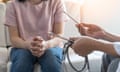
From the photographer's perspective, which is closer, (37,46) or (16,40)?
(37,46)

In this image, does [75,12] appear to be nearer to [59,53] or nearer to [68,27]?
[68,27]

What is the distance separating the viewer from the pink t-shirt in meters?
1.78

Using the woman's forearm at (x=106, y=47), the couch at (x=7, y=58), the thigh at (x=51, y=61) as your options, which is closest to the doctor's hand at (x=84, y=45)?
the woman's forearm at (x=106, y=47)

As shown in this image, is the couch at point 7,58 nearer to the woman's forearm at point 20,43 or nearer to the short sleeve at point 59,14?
the woman's forearm at point 20,43

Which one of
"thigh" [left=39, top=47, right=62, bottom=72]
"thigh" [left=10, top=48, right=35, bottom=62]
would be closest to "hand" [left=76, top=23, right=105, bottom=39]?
"thigh" [left=39, top=47, right=62, bottom=72]

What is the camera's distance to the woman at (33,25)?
1.63 metres

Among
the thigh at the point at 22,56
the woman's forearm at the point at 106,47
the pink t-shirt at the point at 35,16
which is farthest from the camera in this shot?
the pink t-shirt at the point at 35,16

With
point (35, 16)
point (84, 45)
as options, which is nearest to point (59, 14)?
point (35, 16)

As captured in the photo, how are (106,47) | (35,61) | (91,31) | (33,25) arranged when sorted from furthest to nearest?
(33,25)
(35,61)
(91,31)
(106,47)

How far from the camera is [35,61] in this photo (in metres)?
1.66

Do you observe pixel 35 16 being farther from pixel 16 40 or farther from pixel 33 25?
pixel 16 40

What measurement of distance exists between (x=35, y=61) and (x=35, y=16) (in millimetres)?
339

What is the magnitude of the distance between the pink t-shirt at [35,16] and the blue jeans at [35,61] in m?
0.19

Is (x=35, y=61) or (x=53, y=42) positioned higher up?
(x=53, y=42)
